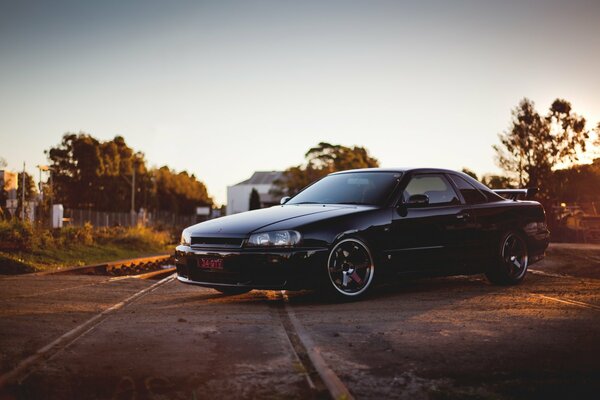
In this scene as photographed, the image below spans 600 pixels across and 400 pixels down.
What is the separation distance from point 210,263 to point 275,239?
764mm

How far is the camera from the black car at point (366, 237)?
6.61 metres

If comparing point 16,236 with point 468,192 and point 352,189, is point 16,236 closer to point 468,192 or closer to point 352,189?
point 352,189

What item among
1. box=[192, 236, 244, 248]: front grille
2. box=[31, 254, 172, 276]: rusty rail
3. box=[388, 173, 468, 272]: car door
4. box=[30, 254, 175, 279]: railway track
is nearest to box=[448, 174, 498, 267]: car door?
box=[388, 173, 468, 272]: car door

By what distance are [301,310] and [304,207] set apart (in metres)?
1.58

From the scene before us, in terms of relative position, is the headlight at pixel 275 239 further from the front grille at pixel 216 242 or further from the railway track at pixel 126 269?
the railway track at pixel 126 269

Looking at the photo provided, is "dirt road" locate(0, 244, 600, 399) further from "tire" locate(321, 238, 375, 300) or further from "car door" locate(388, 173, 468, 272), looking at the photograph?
"car door" locate(388, 173, 468, 272)

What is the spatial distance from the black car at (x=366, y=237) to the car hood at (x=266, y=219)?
11 mm

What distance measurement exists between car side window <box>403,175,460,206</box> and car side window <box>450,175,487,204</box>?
0.49 ft

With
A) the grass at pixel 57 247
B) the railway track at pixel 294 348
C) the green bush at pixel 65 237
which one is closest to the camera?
the railway track at pixel 294 348

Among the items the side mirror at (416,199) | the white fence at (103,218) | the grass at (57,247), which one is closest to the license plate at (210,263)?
the side mirror at (416,199)

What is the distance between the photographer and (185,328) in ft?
17.0

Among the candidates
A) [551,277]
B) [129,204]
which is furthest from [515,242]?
[129,204]

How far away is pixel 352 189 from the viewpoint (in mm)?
7992

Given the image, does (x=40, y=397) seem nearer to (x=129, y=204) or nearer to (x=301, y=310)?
(x=301, y=310)
